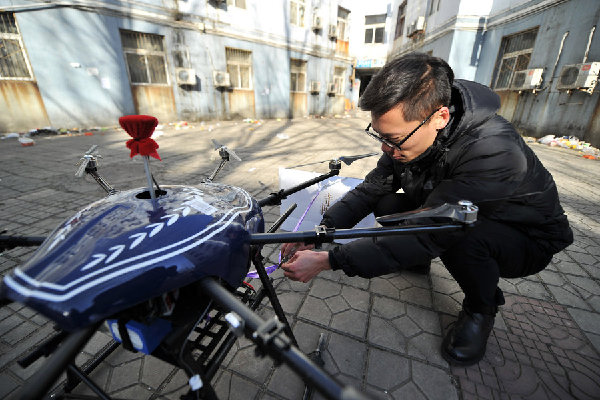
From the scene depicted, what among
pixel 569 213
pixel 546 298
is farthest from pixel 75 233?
pixel 569 213

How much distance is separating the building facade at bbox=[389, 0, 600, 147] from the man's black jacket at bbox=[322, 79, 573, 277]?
873 cm

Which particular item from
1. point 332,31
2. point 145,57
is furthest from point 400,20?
point 145,57

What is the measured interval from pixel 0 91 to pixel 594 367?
12.5 m

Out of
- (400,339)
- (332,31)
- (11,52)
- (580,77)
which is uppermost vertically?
(332,31)

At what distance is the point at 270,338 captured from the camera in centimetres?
60

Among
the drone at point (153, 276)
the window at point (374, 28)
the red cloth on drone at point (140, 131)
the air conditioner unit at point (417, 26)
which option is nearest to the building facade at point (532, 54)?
the air conditioner unit at point (417, 26)

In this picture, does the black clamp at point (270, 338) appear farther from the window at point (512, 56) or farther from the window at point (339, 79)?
the window at point (339, 79)

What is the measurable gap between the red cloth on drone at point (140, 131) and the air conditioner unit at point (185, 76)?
36.4ft

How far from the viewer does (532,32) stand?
30.2 ft

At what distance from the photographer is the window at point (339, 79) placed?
17781 millimetres

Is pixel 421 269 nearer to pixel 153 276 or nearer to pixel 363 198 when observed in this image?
pixel 363 198

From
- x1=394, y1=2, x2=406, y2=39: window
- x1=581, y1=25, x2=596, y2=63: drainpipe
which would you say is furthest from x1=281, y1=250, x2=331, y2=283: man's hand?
x1=394, y1=2, x2=406, y2=39: window

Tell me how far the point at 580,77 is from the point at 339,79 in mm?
12945

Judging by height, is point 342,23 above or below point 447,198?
above
